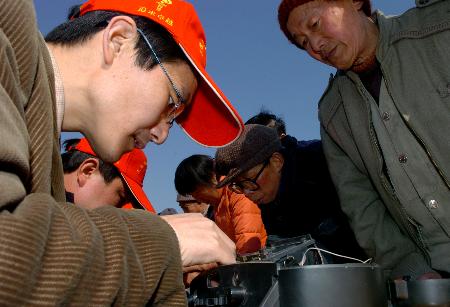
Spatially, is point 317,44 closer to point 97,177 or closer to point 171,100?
point 171,100

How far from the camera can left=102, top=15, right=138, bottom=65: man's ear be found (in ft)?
5.07

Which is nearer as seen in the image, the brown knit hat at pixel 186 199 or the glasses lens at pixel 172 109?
the glasses lens at pixel 172 109

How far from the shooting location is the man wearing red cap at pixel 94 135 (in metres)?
0.70

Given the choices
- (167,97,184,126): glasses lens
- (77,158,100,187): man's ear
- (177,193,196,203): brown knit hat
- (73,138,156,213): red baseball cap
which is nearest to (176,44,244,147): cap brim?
(167,97,184,126): glasses lens

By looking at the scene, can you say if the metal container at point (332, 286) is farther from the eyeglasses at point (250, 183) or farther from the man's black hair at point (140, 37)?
the eyeglasses at point (250, 183)

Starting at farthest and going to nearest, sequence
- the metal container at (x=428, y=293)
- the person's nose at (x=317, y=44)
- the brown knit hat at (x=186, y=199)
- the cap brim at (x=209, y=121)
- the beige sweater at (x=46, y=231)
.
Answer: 1. the brown knit hat at (x=186, y=199)
2. the person's nose at (x=317, y=44)
3. the cap brim at (x=209, y=121)
4. the metal container at (x=428, y=293)
5. the beige sweater at (x=46, y=231)

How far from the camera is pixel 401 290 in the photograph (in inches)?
48.0

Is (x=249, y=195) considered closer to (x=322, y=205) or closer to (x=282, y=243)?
(x=322, y=205)

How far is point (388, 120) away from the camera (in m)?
2.32

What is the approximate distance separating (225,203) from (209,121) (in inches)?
95.7

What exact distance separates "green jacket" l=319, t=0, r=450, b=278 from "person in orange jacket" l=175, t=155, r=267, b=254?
1.07 m

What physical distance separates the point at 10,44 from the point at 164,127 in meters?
0.95

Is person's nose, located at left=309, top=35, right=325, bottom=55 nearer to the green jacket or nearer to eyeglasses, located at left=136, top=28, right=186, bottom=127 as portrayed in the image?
the green jacket

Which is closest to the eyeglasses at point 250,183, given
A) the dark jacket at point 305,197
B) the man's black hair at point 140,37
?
the dark jacket at point 305,197
